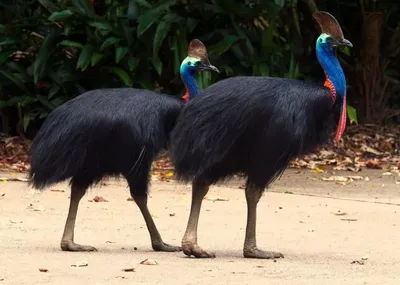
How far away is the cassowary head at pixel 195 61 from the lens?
8055 mm

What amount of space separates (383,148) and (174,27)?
297cm

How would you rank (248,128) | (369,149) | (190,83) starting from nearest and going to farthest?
1. (248,128)
2. (190,83)
3. (369,149)

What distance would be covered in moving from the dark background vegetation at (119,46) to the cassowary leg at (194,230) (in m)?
5.53

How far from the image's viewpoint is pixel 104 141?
7461 mm

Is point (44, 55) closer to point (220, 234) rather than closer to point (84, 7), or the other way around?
point (84, 7)

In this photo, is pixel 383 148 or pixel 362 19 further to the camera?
Answer: pixel 362 19

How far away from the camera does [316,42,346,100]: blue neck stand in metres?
7.48

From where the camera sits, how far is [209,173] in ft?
24.1

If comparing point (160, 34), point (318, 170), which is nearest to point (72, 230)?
point (318, 170)

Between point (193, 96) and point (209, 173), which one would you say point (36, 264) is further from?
point (193, 96)

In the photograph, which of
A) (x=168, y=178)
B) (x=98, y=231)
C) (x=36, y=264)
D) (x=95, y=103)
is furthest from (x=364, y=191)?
(x=36, y=264)

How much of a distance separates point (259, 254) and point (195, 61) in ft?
5.04

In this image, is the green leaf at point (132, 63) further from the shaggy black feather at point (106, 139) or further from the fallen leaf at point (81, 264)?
the fallen leaf at point (81, 264)

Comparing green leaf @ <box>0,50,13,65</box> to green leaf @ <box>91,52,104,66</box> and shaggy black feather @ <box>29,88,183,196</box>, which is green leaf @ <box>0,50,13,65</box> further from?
shaggy black feather @ <box>29,88,183,196</box>
